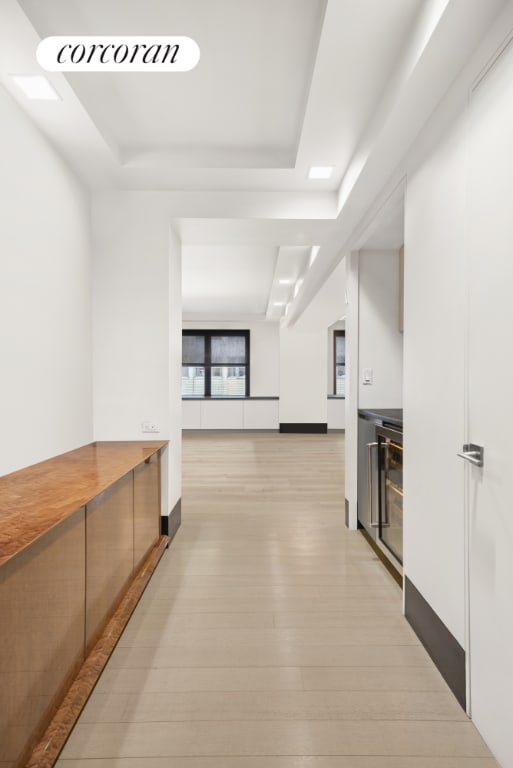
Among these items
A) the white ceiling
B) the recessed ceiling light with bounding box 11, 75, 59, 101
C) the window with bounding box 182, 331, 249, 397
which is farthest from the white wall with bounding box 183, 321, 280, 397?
the recessed ceiling light with bounding box 11, 75, 59, 101

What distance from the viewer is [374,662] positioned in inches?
83.4

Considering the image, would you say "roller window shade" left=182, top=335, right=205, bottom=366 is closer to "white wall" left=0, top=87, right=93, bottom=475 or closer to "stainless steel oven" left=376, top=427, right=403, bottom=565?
"white wall" left=0, top=87, right=93, bottom=475

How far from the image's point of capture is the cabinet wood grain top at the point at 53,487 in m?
1.45

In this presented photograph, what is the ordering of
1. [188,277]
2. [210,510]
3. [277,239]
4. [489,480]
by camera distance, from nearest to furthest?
1. [489,480]
2. [277,239]
3. [210,510]
4. [188,277]

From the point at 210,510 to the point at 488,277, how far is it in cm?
358

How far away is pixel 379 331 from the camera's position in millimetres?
3943

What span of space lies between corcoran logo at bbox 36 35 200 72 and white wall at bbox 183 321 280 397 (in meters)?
9.84

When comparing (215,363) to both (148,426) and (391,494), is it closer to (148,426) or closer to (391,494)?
(148,426)

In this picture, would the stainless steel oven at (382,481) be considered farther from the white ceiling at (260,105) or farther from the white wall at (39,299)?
the white wall at (39,299)

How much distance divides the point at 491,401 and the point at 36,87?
7.75 feet

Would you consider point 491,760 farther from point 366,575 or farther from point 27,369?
point 27,369

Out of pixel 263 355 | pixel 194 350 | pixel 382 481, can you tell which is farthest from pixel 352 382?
pixel 194 350

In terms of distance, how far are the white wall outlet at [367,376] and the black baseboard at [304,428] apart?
7033 mm

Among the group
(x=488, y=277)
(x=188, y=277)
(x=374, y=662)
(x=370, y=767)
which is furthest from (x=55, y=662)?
(x=188, y=277)
